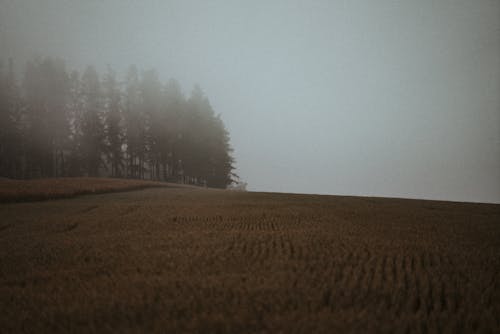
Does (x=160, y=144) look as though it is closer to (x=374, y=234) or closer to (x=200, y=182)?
(x=200, y=182)

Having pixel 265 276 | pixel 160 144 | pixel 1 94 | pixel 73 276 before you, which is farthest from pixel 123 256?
pixel 1 94

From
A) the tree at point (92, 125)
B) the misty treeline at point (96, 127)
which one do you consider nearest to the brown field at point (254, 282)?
the misty treeline at point (96, 127)

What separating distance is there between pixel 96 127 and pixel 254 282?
3106 centimetres

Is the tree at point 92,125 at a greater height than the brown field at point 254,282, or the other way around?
the tree at point 92,125

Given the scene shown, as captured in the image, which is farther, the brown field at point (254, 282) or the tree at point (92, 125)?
the tree at point (92, 125)

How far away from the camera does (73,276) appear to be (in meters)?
1.89

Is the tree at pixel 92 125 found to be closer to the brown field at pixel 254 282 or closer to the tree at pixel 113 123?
the tree at pixel 113 123

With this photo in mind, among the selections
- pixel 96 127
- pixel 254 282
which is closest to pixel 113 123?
pixel 96 127

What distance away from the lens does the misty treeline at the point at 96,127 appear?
87.7ft

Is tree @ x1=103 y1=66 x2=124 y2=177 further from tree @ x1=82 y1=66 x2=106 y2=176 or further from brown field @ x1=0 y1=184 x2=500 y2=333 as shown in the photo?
brown field @ x1=0 y1=184 x2=500 y2=333

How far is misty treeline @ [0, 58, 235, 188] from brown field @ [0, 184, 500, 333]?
25685 mm

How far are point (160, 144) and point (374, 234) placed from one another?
2695 centimetres

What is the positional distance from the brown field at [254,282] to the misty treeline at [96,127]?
84.3 feet

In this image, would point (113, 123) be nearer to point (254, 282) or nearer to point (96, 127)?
point (96, 127)
